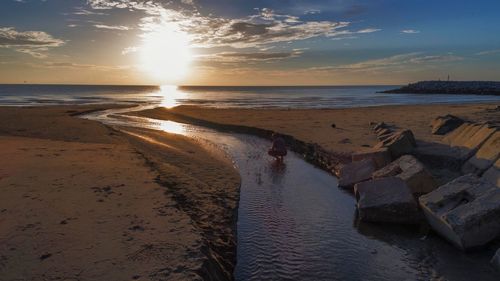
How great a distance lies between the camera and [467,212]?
7.55 metres

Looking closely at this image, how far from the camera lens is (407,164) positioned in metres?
11.1

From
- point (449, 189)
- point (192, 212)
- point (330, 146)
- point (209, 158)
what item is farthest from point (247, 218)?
point (330, 146)

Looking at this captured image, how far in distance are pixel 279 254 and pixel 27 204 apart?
518 cm

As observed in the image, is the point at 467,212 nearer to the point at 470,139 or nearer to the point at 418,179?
the point at 418,179

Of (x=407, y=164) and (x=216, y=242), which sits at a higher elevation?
(x=407, y=164)

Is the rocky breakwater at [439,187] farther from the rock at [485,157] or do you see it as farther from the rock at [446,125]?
the rock at [446,125]

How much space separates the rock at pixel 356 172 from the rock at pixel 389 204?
8.03 feet

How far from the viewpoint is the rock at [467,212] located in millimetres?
7449

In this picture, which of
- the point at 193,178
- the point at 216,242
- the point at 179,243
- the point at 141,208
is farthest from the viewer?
the point at 193,178

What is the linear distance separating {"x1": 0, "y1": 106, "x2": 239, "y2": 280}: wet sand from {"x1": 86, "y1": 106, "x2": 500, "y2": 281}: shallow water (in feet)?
1.90

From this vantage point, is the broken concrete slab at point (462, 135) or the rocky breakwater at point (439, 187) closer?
the rocky breakwater at point (439, 187)

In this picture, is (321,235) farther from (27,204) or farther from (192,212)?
(27,204)

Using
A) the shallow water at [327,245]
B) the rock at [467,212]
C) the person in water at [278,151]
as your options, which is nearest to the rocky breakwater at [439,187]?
the rock at [467,212]

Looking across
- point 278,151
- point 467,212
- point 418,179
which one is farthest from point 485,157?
point 278,151
